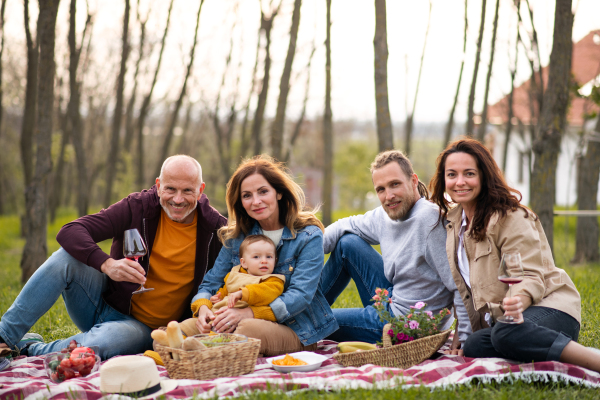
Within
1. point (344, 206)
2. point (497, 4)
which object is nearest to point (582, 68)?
point (497, 4)

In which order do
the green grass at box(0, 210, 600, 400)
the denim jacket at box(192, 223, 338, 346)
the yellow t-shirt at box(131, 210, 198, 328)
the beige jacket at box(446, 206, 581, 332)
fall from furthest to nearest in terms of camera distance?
the yellow t-shirt at box(131, 210, 198, 328), the denim jacket at box(192, 223, 338, 346), the beige jacket at box(446, 206, 581, 332), the green grass at box(0, 210, 600, 400)

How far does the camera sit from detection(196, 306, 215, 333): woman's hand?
3.93 metres

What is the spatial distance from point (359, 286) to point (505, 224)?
5.35 ft

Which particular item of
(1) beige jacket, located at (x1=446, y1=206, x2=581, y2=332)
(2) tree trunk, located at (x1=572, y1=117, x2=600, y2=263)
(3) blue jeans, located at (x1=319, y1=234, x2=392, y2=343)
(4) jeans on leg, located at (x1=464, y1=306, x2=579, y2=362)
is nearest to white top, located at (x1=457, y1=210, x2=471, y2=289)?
(1) beige jacket, located at (x1=446, y1=206, x2=581, y2=332)

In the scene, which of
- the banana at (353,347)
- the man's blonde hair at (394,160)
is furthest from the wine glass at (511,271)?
the man's blonde hair at (394,160)

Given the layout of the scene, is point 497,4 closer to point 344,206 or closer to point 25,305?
point 25,305

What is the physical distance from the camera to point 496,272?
364 cm

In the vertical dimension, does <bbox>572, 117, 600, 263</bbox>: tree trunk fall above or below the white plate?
above

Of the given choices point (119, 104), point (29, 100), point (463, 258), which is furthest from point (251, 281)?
point (119, 104)

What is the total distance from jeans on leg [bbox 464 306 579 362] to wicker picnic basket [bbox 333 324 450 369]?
1.23 feet

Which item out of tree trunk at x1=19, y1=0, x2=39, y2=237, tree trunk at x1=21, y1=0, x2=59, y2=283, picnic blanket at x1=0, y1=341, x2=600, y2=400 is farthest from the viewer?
tree trunk at x1=19, y1=0, x2=39, y2=237

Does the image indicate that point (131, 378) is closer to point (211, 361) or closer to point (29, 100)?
point (211, 361)

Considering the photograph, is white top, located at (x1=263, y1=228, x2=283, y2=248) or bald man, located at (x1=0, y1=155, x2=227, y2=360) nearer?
bald man, located at (x1=0, y1=155, x2=227, y2=360)

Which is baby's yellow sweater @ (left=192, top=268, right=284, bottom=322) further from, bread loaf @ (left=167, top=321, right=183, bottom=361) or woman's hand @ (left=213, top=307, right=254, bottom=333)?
bread loaf @ (left=167, top=321, right=183, bottom=361)
